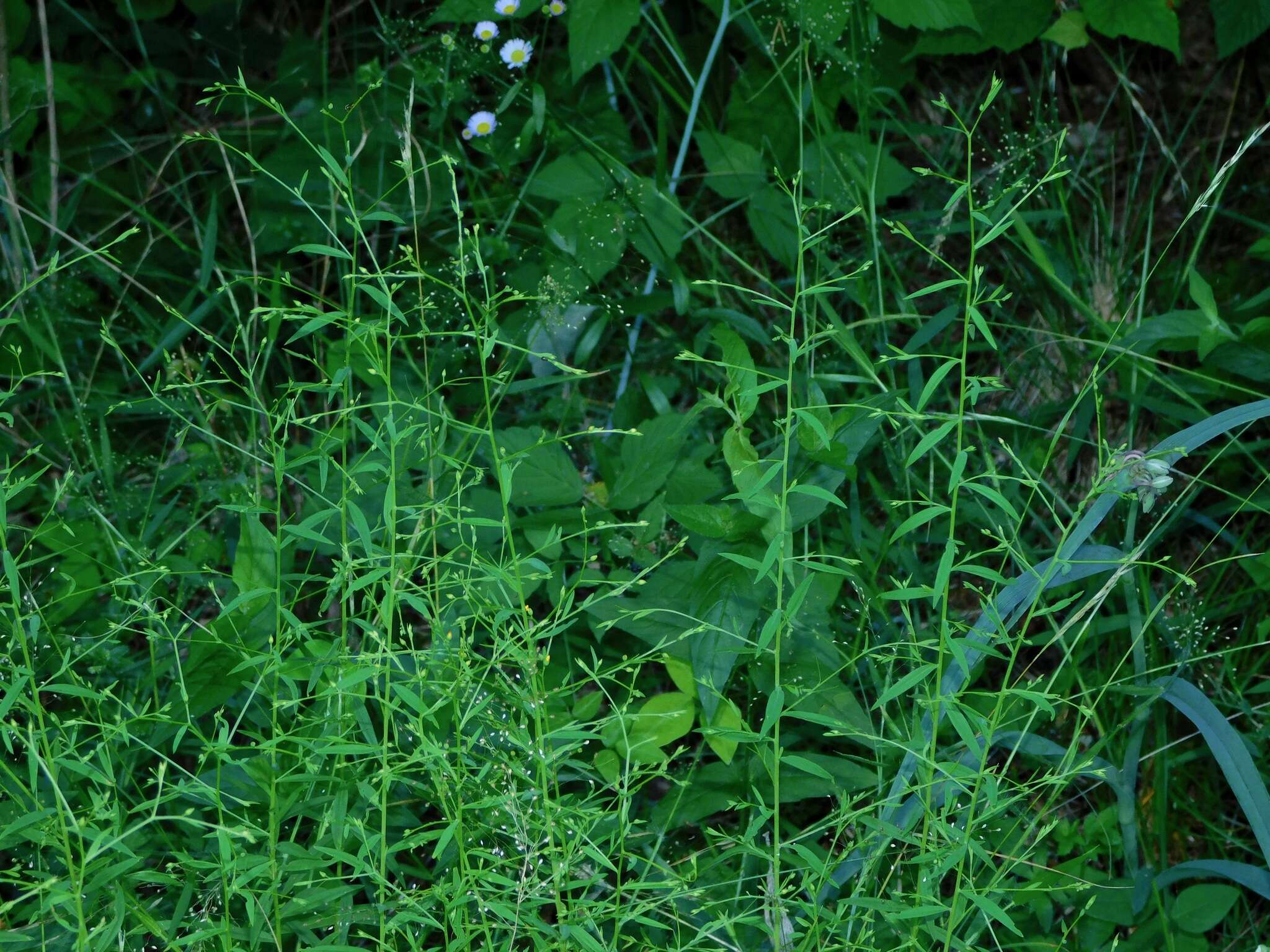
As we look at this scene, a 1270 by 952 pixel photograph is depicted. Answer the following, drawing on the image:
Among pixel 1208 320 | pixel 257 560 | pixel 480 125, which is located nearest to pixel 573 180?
pixel 480 125

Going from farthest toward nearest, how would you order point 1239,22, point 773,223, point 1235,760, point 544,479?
point 773,223, point 1239,22, point 544,479, point 1235,760

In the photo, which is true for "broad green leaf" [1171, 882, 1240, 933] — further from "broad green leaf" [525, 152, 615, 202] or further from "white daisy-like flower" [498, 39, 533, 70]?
"white daisy-like flower" [498, 39, 533, 70]

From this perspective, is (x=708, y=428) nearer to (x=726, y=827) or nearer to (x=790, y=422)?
(x=726, y=827)

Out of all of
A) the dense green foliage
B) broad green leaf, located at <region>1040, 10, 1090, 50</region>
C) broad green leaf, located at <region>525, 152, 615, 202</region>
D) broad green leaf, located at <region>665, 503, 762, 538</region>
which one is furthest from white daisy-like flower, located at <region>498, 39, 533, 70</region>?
broad green leaf, located at <region>665, 503, 762, 538</region>

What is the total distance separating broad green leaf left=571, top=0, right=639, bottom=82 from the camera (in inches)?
86.0

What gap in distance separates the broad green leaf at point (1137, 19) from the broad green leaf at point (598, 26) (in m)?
0.84

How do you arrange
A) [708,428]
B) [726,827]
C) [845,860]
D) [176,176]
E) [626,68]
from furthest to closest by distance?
[176,176] < [626,68] < [708,428] < [726,827] < [845,860]

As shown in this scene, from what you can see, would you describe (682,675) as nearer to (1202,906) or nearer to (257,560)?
(257,560)

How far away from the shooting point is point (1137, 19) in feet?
7.28

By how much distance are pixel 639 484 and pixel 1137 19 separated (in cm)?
128

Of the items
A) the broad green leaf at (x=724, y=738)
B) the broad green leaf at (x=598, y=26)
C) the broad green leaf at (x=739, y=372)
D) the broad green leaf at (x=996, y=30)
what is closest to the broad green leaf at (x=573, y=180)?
the broad green leaf at (x=598, y=26)

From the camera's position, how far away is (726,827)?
71.9 inches

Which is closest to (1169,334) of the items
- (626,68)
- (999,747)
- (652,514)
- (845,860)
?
(999,747)

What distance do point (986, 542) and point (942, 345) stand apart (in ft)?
1.30
